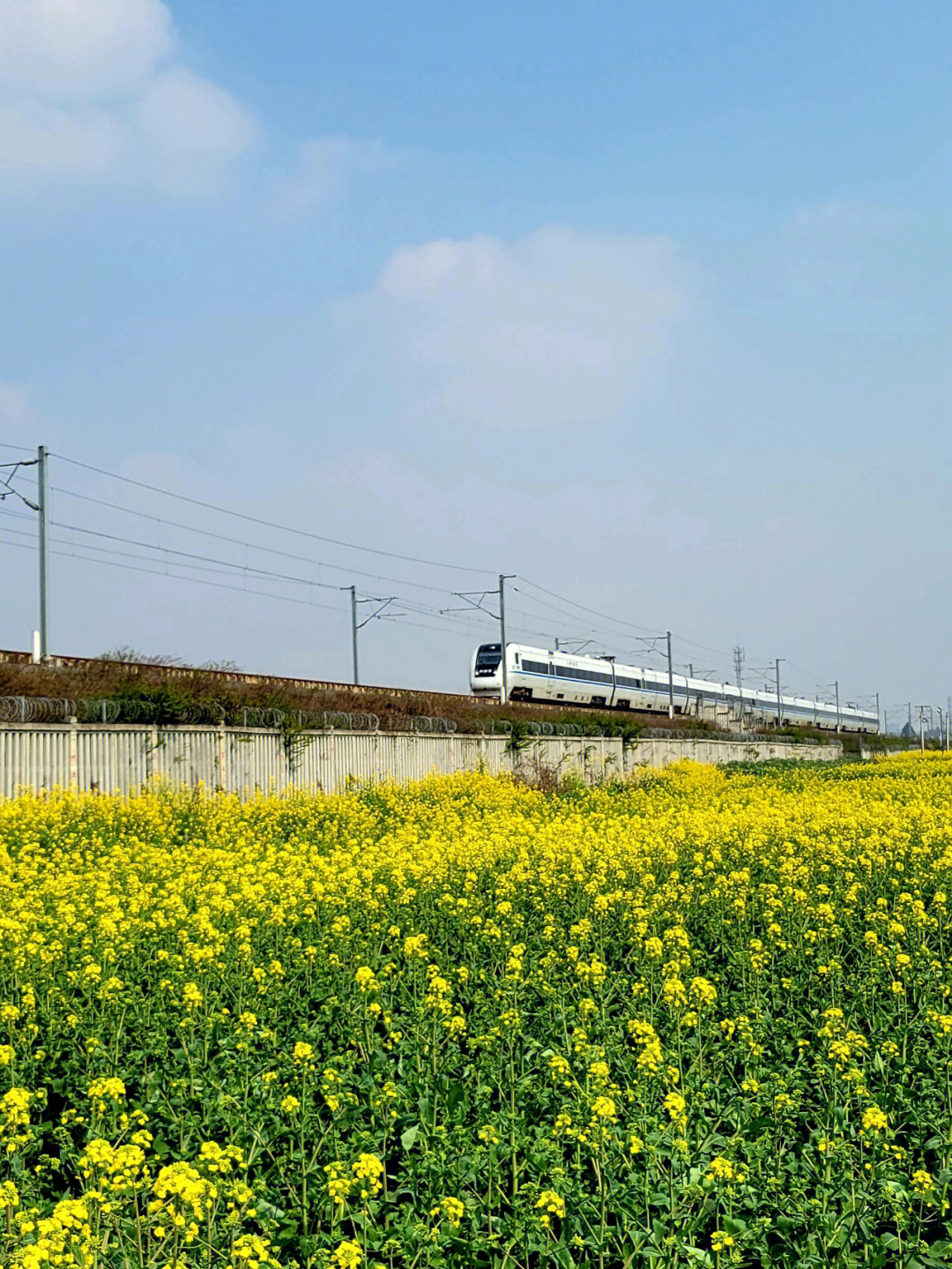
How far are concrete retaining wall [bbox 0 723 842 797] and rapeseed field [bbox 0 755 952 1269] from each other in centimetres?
665

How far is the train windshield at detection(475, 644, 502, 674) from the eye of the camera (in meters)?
46.6

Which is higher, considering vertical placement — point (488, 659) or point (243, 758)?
point (488, 659)

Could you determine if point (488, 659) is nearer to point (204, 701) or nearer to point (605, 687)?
point (605, 687)

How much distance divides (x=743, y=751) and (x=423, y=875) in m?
42.9

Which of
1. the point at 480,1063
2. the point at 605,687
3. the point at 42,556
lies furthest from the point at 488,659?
the point at 480,1063

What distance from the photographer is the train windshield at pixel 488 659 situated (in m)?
46.6

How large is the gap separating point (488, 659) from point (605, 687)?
10.8m

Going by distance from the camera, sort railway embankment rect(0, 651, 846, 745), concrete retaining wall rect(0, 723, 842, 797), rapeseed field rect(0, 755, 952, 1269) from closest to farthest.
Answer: rapeseed field rect(0, 755, 952, 1269) < concrete retaining wall rect(0, 723, 842, 797) < railway embankment rect(0, 651, 846, 745)

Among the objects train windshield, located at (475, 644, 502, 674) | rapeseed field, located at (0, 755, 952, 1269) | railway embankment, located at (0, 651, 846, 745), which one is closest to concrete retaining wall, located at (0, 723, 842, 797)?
railway embankment, located at (0, 651, 846, 745)

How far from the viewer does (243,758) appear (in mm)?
20328

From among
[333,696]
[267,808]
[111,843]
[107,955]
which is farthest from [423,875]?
[333,696]

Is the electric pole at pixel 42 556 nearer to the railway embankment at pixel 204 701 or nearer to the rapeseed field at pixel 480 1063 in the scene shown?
the railway embankment at pixel 204 701

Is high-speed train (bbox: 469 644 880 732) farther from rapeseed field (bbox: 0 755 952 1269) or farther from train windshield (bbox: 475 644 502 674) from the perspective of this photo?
rapeseed field (bbox: 0 755 952 1269)

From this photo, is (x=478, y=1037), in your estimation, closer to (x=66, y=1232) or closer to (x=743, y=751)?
(x=66, y=1232)
